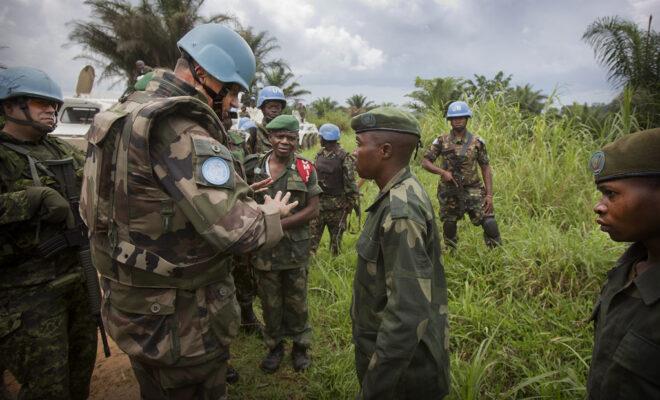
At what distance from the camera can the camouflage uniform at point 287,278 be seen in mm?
2781

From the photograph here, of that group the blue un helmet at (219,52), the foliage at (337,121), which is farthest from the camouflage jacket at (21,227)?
the foliage at (337,121)

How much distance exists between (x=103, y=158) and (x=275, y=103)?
3072mm

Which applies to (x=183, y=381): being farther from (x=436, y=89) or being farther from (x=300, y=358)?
(x=436, y=89)

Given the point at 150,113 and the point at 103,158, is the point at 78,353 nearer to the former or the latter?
the point at 103,158

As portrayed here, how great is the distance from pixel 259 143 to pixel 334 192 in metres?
1.14

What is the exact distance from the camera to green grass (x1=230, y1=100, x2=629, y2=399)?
Answer: 247cm

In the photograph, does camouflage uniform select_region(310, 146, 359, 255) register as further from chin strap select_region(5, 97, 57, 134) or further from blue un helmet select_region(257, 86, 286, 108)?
chin strap select_region(5, 97, 57, 134)

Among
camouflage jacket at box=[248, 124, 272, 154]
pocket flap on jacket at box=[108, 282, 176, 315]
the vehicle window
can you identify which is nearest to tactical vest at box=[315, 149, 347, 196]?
camouflage jacket at box=[248, 124, 272, 154]

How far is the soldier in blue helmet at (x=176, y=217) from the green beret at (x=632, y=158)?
1169 mm

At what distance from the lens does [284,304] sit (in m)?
2.91

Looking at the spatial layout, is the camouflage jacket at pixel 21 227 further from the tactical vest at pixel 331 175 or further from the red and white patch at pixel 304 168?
the tactical vest at pixel 331 175

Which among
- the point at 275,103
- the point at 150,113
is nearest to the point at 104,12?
A: the point at 275,103

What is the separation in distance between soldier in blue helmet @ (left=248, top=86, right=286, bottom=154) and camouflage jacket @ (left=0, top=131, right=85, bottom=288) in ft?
8.13

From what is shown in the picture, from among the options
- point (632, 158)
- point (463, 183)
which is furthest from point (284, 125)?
point (463, 183)
